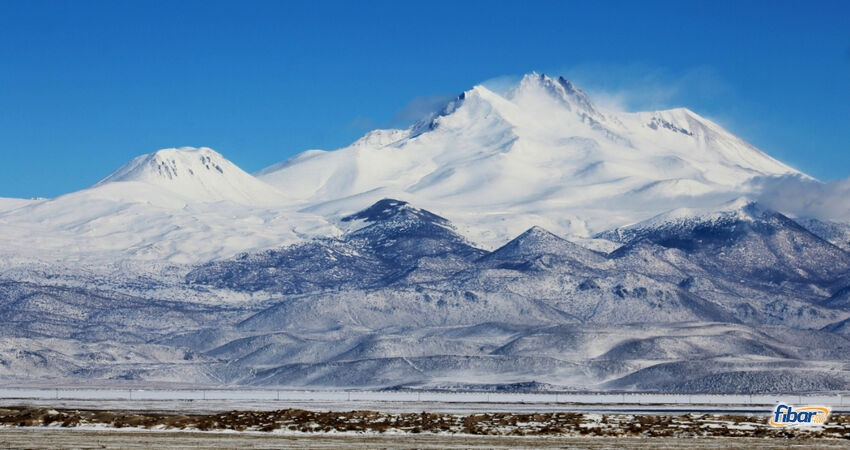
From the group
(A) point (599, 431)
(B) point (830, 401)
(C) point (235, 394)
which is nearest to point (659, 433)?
(A) point (599, 431)

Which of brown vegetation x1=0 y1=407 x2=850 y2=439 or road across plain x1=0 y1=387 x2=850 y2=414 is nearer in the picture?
brown vegetation x1=0 y1=407 x2=850 y2=439

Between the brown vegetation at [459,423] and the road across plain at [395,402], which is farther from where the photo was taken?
the road across plain at [395,402]

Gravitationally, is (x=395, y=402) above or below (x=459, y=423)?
above

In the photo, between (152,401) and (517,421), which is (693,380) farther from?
(517,421)

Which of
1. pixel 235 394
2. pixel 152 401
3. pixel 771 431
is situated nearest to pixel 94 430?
pixel 771 431

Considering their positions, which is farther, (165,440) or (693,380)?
(693,380)

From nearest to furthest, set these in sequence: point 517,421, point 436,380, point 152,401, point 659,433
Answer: point 659,433, point 517,421, point 152,401, point 436,380

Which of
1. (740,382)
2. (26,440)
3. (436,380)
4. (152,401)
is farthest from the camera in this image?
(436,380)

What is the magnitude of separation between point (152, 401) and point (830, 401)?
57.1 metres

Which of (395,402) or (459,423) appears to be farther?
(395,402)

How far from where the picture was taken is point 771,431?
71.8 m

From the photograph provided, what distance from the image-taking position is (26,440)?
211 ft

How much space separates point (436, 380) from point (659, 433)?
123601 millimetres

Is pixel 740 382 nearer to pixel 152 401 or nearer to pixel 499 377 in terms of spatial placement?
pixel 499 377
